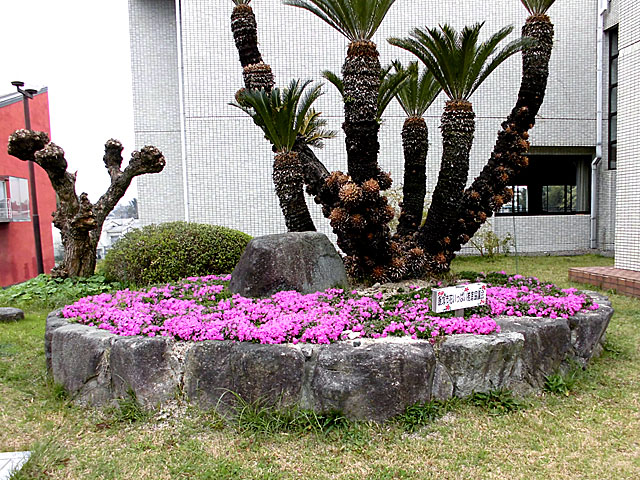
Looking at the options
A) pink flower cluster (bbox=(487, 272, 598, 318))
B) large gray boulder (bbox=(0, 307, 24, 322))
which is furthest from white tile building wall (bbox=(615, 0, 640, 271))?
large gray boulder (bbox=(0, 307, 24, 322))

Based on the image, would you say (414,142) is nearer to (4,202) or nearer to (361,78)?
(361,78)

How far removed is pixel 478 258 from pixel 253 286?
817cm

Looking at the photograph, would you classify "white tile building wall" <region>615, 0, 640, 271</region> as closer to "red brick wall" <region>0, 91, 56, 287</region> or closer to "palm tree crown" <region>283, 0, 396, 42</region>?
"palm tree crown" <region>283, 0, 396, 42</region>

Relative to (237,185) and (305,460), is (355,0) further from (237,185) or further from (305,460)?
(237,185)

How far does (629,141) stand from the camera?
7.54 meters

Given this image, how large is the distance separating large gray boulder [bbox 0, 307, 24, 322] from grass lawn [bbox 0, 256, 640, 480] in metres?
2.96

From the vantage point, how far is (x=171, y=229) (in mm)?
7719

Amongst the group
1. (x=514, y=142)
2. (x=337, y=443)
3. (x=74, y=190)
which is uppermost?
(x=514, y=142)

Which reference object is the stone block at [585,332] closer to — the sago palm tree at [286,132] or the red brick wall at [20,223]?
the sago palm tree at [286,132]

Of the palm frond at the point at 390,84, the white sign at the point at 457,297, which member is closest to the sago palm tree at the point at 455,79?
the palm frond at the point at 390,84

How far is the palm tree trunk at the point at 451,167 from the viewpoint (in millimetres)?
5609

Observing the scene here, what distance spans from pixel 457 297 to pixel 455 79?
118 inches

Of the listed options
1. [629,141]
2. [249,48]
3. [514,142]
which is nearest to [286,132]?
[249,48]

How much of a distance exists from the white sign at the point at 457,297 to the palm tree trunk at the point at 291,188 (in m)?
2.59
